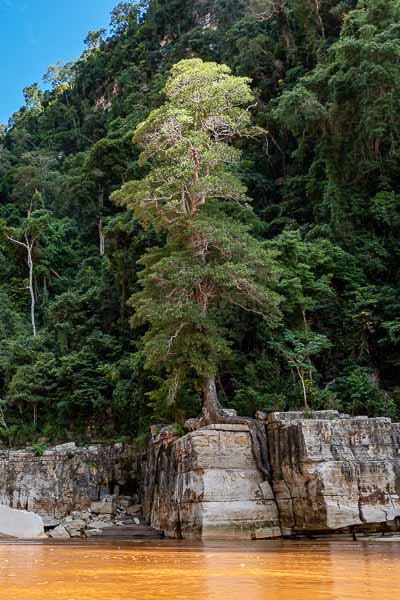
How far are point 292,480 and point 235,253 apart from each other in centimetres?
680

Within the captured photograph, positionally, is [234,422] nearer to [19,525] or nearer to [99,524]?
[99,524]

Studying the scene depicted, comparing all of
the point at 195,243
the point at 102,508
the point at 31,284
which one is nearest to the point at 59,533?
the point at 102,508

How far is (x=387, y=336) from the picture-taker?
21094mm

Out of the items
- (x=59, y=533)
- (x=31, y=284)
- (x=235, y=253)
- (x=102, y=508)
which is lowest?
(x=59, y=533)

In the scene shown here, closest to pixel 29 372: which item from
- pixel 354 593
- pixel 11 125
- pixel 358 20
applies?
pixel 358 20

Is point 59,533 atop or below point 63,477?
below

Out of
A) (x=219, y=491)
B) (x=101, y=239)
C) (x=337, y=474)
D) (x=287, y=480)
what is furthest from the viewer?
(x=101, y=239)

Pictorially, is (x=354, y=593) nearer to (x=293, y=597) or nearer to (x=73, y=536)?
(x=293, y=597)

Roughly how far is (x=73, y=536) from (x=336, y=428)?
28.6 feet

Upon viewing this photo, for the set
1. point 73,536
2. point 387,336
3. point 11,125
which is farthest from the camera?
point 11,125

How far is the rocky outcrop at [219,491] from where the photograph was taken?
14.7 m

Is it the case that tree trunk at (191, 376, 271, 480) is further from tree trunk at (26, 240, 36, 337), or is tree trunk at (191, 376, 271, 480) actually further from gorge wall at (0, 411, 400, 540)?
tree trunk at (26, 240, 36, 337)

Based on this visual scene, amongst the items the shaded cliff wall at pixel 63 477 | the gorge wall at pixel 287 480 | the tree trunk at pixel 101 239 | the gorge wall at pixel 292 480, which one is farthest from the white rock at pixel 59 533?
the tree trunk at pixel 101 239

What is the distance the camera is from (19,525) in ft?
55.5
